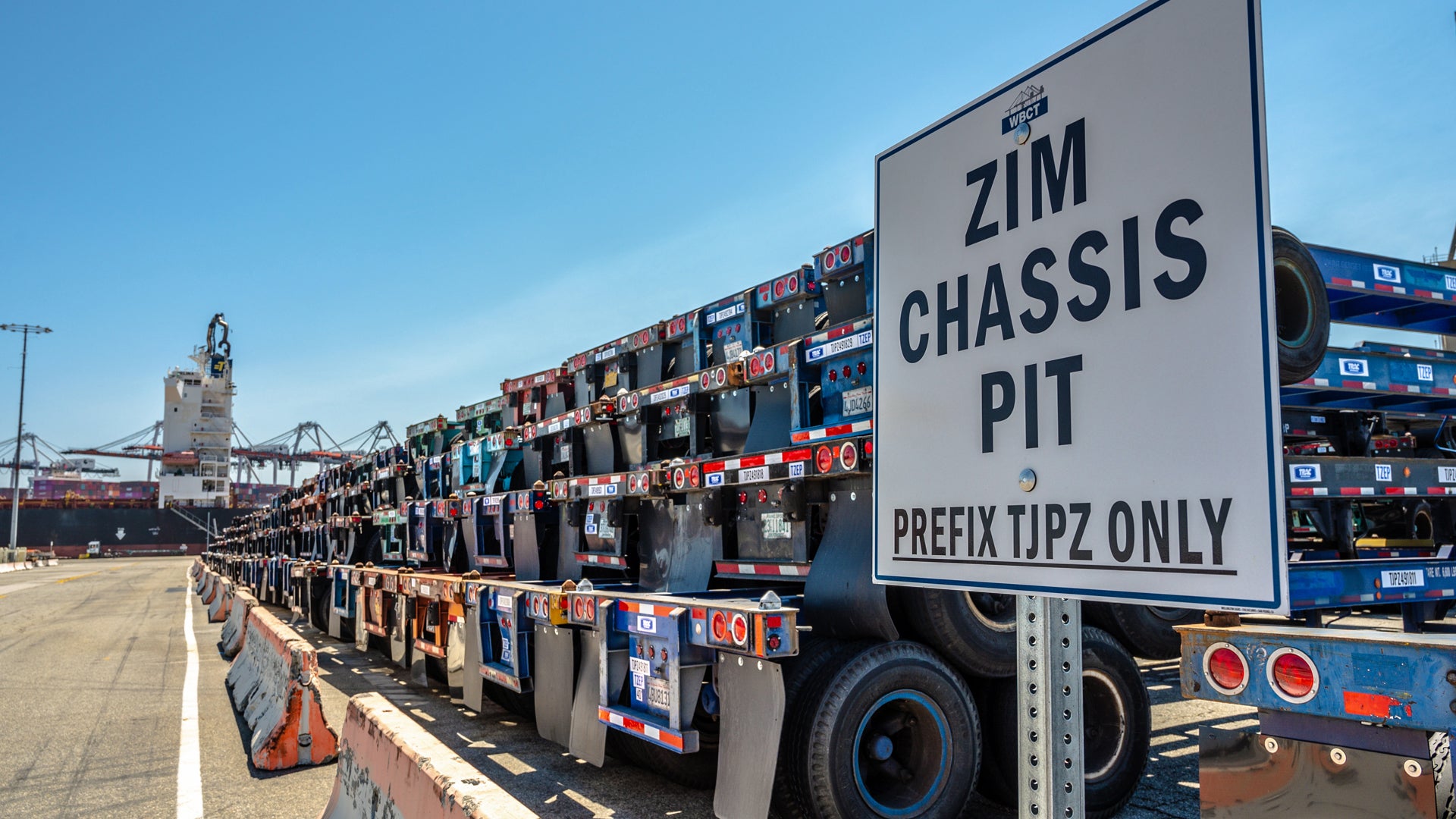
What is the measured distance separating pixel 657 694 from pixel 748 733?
2.21 feet

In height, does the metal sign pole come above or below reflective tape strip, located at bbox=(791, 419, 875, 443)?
below

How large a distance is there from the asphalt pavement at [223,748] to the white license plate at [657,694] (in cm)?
95

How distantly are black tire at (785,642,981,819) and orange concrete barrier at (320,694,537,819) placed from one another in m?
1.38

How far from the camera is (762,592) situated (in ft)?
19.2

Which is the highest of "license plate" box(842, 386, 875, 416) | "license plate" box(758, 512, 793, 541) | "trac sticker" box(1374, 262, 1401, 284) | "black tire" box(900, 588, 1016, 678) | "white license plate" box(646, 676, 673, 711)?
"trac sticker" box(1374, 262, 1401, 284)

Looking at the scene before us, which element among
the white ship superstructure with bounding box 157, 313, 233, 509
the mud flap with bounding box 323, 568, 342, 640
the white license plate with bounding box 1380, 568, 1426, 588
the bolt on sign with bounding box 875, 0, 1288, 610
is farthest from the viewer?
the white ship superstructure with bounding box 157, 313, 233, 509

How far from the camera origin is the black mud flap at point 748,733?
4004mm

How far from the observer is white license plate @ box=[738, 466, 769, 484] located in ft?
18.0

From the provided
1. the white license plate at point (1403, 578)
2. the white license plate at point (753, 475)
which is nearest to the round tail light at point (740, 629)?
the white license plate at point (753, 475)

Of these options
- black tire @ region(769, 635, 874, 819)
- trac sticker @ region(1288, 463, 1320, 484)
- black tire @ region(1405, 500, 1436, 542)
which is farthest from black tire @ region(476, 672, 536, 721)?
black tire @ region(1405, 500, 1436, 542)

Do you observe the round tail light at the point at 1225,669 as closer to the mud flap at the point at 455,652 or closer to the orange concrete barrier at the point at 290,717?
the orange concrete barrier at the point at 290,717

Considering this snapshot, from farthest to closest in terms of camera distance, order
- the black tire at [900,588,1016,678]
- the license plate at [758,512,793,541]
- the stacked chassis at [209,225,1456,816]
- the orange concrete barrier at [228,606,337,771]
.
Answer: the orange concrete barrier at [228,606,337,771], the license plate at [758,512,793,541], the black tire at [900,588,1016,678], the stacked chassis at [209,225,1456,816]

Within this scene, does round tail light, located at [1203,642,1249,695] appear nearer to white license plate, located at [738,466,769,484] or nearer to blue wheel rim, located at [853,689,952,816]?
blue wheel rim, located at [853,689,952,816]

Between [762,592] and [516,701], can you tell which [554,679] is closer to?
[762,592]
